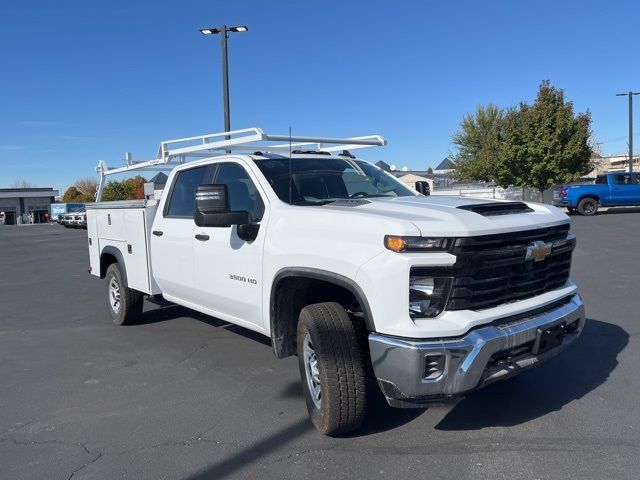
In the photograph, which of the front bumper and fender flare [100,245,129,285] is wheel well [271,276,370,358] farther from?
fender flare [100,245,129,285]

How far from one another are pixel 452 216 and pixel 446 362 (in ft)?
2.80

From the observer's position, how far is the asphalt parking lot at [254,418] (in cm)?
342

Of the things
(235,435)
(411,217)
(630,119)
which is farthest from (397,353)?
(630,119)

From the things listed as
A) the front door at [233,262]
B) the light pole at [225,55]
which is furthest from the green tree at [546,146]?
the front door at [233,262]

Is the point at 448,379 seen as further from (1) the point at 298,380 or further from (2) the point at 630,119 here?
(2) the point at 630,119

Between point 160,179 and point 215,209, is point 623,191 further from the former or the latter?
point 215,209

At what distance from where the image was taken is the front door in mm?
4406

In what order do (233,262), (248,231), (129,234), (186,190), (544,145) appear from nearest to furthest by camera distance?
(248,231) < (233,262) < (186,190) < (129,234) < (544,145)

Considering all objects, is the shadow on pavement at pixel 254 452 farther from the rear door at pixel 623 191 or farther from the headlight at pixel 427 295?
the rear door at pixel 623 191

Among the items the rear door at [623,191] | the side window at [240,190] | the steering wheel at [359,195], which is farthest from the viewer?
the rear door at [623,191]

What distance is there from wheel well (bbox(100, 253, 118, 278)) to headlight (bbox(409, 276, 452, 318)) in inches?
198

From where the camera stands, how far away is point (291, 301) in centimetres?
422

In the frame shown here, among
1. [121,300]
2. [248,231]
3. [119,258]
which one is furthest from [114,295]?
[248,231]

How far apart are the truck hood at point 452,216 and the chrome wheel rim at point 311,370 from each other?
961 mm
